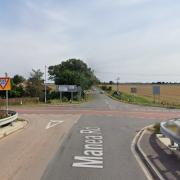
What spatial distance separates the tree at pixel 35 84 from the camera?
263 feet

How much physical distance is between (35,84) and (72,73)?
13.1 metres

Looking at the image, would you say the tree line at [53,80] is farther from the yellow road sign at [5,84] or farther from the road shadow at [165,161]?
the road shadow at [165,161]

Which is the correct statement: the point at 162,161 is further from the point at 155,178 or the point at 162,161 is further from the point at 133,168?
the point at 155,178

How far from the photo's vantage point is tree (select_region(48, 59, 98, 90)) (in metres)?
89.9

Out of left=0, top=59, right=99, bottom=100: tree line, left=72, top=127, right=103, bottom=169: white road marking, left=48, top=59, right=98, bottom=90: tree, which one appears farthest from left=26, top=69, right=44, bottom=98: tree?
left=72, top=127, right=103, bottom=169: white road marking

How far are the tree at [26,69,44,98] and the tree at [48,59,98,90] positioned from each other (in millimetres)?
9889

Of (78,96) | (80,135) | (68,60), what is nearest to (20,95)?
(78,96)

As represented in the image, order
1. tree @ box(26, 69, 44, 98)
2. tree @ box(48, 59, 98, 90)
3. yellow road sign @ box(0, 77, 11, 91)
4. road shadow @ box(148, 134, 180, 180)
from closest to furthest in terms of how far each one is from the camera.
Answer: road shadow @ box(148, 134, 180, 180)
yellow road sign @ box(0, 77, 11, 91)
tree @ box(26, 69, 44, 98)
tree @ box(48, 59, 98, 90)

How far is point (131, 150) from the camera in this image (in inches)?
587

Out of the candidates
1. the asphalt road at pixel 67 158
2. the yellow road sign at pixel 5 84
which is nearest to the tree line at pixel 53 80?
the yellow road sign at pixel 5 84

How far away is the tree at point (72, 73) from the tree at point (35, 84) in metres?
9.89

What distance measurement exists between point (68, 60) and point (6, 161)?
97.1 m

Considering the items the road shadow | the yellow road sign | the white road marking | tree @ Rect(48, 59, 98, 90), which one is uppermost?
tree @ Rect(48, 59, 98, 90)

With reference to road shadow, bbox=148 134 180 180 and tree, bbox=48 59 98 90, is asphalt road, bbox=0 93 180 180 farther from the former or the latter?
tree, bbox=48 59 98 90
